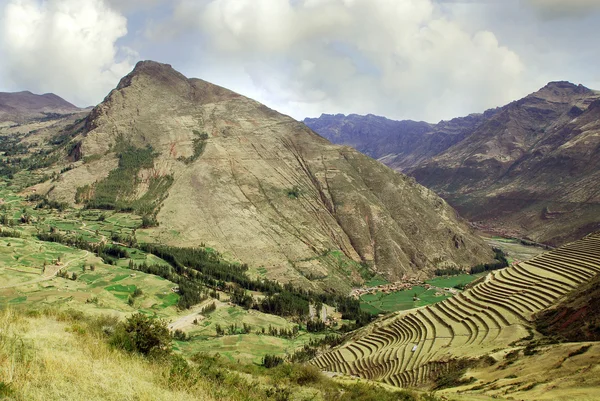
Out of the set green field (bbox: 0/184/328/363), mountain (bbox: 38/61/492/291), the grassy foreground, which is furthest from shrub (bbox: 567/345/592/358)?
mountain (bbox: 38/61/492/291)

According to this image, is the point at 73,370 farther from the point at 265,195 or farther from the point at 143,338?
the point at 265,195

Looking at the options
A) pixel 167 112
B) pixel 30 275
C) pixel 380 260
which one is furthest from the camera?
pixel 167 112

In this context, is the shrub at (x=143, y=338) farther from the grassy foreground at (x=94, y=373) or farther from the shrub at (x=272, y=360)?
the shrub at (x=272, y=360)

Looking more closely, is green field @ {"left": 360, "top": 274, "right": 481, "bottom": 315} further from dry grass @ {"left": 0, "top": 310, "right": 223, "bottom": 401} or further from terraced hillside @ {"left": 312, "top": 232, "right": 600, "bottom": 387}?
dry grass @ {"left": 0, "top": 310, "right": 223, "bottom": 401}

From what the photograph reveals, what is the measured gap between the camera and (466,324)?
49.5 meters

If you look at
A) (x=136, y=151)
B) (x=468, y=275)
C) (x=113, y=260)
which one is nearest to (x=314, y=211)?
(x=468, y=275)

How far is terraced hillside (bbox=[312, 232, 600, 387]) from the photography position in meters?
42.1

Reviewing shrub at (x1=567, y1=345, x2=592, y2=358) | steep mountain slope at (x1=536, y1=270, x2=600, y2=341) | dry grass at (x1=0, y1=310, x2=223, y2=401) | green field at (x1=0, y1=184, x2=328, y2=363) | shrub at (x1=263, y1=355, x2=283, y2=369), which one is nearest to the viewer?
dry grass at (x1=0, y1=310, x2=223, y2=401)

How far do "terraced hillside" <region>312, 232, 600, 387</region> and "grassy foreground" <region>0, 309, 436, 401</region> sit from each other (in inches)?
812

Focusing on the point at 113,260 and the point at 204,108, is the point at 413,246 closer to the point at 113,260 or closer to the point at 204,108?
the point at 113,260

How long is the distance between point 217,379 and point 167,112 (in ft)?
634

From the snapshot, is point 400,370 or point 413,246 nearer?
point 400,370

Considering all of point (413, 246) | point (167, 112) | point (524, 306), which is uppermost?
point (167, 112)

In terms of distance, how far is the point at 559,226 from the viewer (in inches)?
6909
